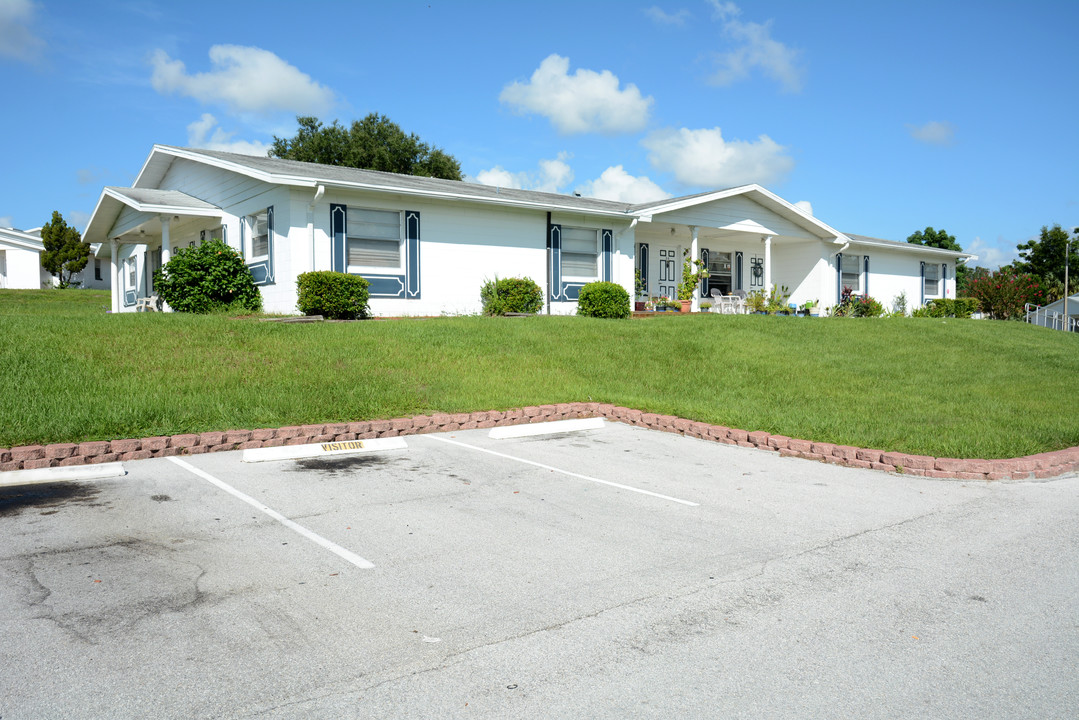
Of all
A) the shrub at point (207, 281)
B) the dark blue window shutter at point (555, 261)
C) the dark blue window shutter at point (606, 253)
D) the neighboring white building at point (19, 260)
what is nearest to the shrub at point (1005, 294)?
the dark blue window shutter at point (606, 253)

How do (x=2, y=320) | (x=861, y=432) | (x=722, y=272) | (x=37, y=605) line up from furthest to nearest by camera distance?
(x=722, y=272) < (x=2, y=320) < (x=861, y=432) < (x=37, y=605)

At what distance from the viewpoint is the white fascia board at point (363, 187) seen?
1694 centimetres

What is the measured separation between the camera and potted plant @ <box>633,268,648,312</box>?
24.2 meters

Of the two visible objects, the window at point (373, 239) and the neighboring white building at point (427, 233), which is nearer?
the neighboring white building at point (427, 233)

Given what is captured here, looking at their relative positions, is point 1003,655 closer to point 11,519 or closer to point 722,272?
point 11,519

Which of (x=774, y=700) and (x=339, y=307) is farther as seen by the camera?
(x=339, y=307)

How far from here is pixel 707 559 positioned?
5.03m

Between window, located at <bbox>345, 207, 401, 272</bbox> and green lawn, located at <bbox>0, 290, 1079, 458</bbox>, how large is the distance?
3.36 m

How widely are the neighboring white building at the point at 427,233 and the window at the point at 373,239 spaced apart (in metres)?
0.03

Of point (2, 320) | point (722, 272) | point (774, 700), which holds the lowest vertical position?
point (774, 700)

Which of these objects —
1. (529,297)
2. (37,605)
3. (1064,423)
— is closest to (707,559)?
(37,605)

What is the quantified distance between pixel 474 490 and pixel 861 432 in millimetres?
5226

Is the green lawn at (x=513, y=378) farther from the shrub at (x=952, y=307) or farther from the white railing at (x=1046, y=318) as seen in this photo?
the white railing at (x=1046, y=318)

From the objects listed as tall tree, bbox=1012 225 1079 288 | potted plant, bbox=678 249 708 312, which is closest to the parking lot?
potted plant, bbox=678 249 708 312
